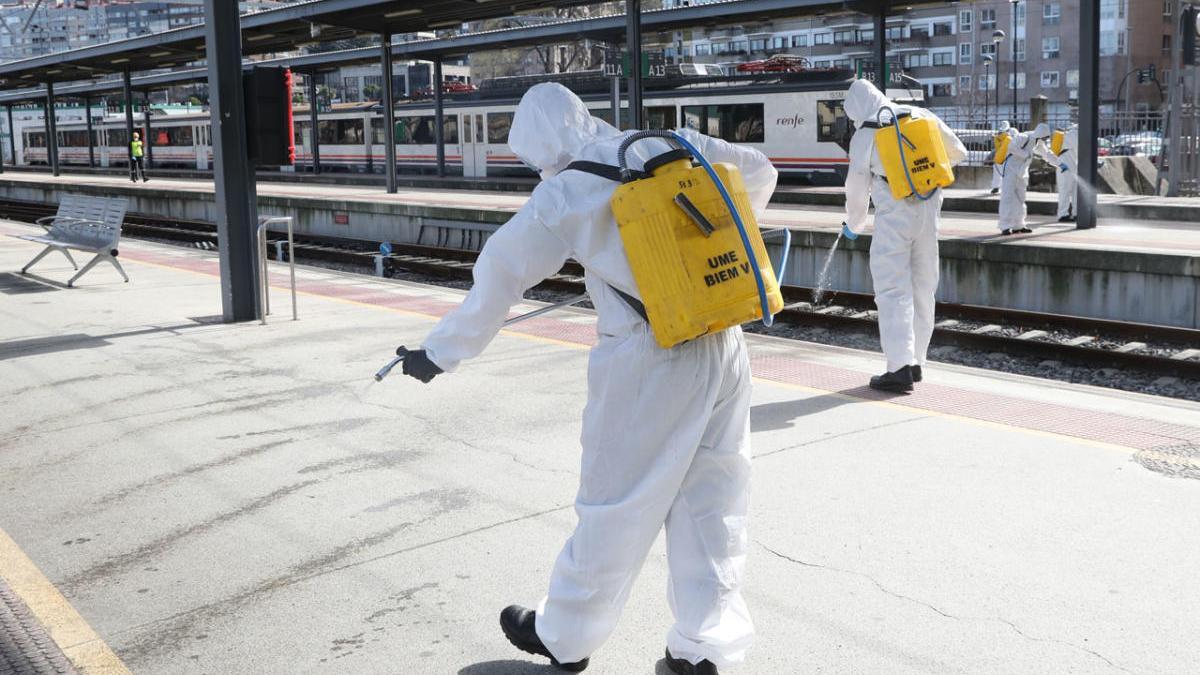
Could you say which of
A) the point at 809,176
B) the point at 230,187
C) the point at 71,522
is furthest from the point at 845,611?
the point at 809,176

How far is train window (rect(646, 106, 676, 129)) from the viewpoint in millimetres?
30938

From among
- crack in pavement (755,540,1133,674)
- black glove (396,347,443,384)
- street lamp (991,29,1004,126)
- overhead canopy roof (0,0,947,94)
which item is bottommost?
crack in pavement (755,540,1133,674)

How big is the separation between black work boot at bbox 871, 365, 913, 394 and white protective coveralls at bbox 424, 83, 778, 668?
3.94m

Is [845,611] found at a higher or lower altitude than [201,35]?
lower

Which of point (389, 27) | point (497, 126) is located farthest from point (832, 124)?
point (497, 126)

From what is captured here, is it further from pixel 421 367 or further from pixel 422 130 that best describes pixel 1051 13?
pixel 421 367

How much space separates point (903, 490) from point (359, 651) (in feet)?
8.34

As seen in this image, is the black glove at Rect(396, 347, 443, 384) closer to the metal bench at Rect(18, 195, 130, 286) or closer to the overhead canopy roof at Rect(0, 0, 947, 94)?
the metal bench at Rect(18, 195, 130, 286)

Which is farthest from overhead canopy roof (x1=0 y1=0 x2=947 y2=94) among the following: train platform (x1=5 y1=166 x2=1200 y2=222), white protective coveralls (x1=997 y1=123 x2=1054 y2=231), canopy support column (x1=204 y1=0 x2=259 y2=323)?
canopy support column (x1=204 y1=0 x2=259 y2=323)

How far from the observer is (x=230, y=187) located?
10.3m

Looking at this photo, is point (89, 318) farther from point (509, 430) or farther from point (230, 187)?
point (509, 430)

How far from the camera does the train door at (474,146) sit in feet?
120

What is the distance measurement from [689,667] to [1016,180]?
1340 centimetres

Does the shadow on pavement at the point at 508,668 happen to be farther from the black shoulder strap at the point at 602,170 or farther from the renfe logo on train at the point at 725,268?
the black shoulder strap at the point at 602,170
